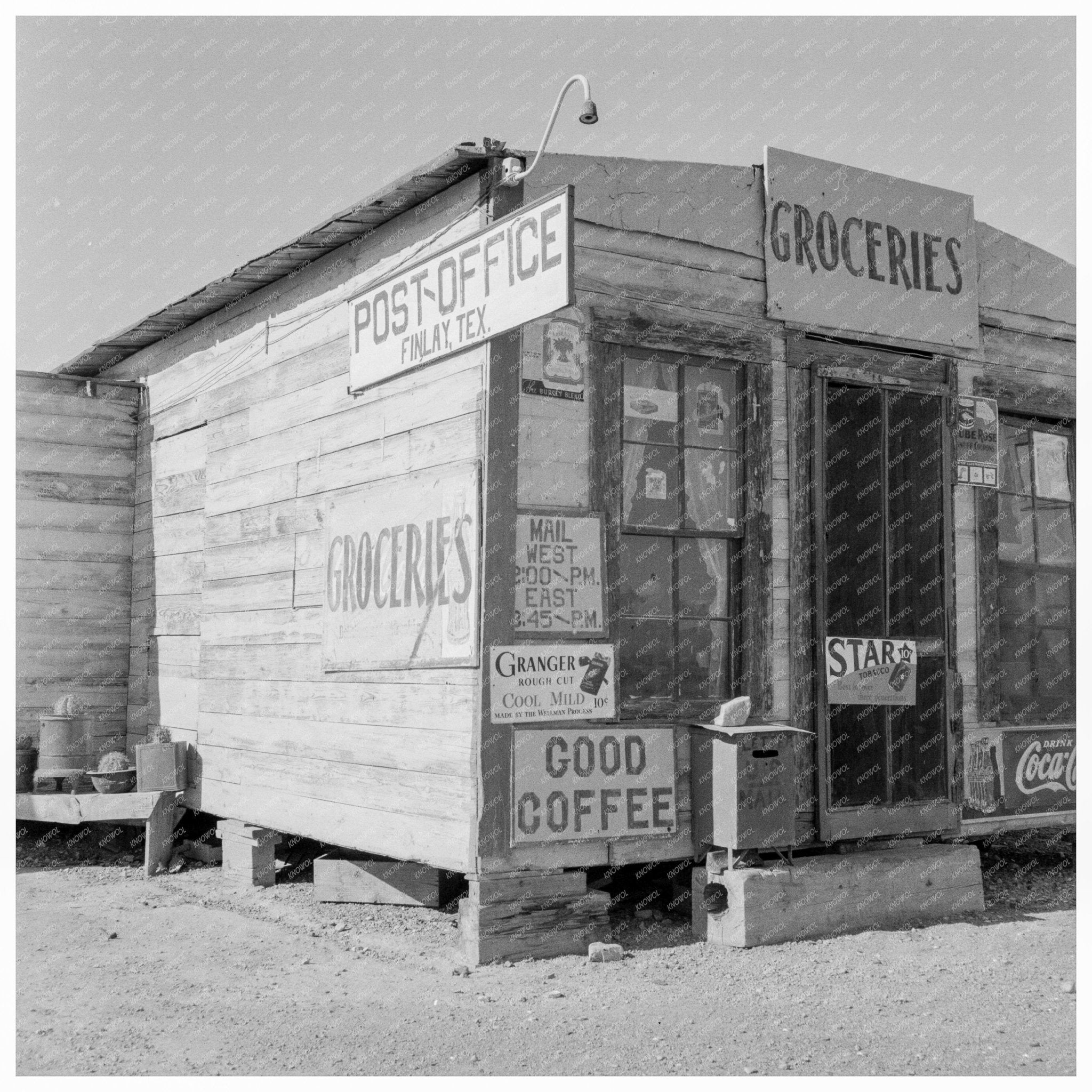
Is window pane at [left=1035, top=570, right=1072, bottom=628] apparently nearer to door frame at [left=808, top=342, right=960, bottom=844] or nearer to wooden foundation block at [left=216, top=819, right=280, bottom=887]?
door frame at [left=808, top=342, right=960, bottom=844]

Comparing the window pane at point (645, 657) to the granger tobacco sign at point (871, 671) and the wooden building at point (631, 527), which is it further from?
the granger tobacco sign at point (871, 671)

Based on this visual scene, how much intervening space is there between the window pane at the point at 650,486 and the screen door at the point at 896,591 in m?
1.23

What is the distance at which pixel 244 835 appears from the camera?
29.0 feet

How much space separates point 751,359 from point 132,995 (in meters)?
5.10

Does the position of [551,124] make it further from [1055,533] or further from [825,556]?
[1055,533]

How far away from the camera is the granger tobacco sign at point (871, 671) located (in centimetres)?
799

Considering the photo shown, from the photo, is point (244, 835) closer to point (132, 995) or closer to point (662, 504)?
point (132, 995)

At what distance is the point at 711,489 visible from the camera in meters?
7.71

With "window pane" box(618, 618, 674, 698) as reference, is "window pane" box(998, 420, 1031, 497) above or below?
above

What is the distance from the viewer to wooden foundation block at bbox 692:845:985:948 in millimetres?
6945

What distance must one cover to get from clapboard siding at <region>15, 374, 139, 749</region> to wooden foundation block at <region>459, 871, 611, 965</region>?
5.25 m

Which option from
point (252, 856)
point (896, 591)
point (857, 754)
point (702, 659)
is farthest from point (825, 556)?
point (252, 856)

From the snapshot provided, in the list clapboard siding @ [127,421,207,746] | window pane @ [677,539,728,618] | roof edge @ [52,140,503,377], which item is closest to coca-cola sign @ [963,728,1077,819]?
window pane @ [677,539,728,618]

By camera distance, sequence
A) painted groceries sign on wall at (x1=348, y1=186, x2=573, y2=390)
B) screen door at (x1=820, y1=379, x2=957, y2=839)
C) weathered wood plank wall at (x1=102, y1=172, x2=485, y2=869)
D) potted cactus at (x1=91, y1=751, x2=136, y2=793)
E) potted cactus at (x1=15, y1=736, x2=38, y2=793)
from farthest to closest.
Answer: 1. potted cactus at (x1=15, y1=736, x2=38, y2=793)
2. potted cactus at (x1=91, y1=751, x2=136, y2=793)
3. screen door at (x1=820, y1=379, x2=957, y2=839)
4. weathered wood plank wall at (x1=102, y1=172, x2=485, y2=869)
5. painted groceries sign on wall at (x1=348, y1=186, x2=573, y2=390)
